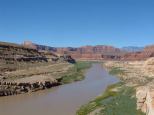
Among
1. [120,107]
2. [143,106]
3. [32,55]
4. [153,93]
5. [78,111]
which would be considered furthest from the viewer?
[32,55]

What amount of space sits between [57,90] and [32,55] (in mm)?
50314

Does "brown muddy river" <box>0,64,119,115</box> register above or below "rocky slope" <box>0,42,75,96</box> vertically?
below

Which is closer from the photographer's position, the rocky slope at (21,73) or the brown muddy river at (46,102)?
the brown muddy river at (46,102)

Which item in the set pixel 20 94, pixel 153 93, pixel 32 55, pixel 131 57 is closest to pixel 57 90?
pixel 20 94

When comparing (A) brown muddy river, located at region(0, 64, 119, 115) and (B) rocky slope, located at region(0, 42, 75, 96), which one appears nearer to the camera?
(A) brown muddy river, located at region(0, 64, 119, 115)

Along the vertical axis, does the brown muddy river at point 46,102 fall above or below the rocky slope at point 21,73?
below

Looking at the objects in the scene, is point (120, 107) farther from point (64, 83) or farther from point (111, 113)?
point (64, 83)

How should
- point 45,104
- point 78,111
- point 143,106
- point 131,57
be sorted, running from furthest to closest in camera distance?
point 131,57 < point 45,104 < point 78,111 < point 143,106

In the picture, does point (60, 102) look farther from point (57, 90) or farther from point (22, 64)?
point (22, 64)

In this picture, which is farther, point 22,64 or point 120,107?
point 22,64

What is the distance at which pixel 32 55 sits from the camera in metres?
96.2

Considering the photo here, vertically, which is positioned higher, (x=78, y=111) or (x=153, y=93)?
(x=153, y=93)

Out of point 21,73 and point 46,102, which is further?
point 21,73

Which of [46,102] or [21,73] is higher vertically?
[21,73]
